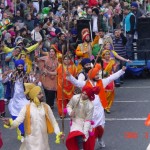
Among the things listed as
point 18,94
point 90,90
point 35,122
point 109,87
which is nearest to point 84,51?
point 109,87

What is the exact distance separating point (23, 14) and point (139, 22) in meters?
5.68

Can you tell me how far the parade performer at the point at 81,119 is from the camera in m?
11.8

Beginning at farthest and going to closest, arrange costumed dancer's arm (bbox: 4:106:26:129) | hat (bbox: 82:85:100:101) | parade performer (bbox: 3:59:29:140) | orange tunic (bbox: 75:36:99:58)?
orange tunic (bbox: 75:36:99:58) → parade performer (bbox: 3:59:29:140) → hat (bbox: 82:85:100:101) → costumed dancer's arm (bbox: 4:106:26:129)

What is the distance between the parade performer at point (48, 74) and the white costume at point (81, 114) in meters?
5.45

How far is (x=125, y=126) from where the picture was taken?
50.1 feet

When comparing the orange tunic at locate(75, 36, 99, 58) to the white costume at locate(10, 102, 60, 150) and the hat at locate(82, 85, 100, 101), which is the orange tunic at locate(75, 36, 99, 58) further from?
the white costume at locate(10, 102, 60, 150)

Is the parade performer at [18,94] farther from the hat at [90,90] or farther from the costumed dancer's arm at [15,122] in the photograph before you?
the costumed dancer's arm at [15,122]

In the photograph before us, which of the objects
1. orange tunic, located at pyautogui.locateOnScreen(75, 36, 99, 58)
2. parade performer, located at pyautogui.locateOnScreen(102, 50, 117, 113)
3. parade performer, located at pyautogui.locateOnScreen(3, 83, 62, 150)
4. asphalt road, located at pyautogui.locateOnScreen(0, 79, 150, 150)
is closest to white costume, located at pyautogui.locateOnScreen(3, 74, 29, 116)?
asphalt road, located at pyautogui.locateOnScreen(0, 79, 150, 150)

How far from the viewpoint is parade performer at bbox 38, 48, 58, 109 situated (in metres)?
17.4

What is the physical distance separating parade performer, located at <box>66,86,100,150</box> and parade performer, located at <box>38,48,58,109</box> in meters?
5.46

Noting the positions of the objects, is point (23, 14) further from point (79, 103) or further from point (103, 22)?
point (79, 103)

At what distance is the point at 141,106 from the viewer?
57.3ft

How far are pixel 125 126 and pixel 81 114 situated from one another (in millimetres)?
3448

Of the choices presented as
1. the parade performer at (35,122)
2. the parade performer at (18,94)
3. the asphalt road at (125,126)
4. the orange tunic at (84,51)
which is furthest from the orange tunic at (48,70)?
the parade performer at (35,122)
